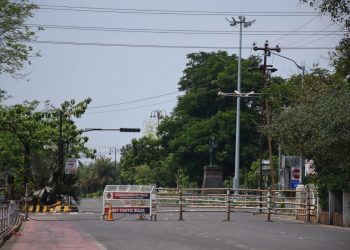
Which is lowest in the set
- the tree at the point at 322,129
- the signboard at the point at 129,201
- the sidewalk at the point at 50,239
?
the sidewalk at the point at 50,239

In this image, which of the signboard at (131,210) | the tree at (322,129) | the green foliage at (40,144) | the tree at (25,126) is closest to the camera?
the tree at (322,129)

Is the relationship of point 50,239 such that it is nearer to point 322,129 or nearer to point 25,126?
point 322,129

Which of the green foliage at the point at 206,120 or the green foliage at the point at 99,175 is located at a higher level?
the green foliage at the point at 206,120

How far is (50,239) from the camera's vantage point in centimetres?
2041

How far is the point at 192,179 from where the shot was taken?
256 feet

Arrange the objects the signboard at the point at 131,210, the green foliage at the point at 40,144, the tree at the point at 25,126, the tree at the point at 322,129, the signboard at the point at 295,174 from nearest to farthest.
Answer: the tree at the point at 322,129 < the signboard at the point at 131,210 < the signboard at the point at 295,174 < the green foliage at the point at 40,144 < the tree at the point at 25,126

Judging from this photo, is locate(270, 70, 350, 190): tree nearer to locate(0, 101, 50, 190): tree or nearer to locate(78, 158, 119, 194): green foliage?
locate(0, 101, 50, 190): tree

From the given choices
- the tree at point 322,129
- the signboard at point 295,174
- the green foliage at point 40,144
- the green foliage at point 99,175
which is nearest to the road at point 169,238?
the tree at point 322,129

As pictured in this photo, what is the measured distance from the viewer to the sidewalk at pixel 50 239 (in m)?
18.0

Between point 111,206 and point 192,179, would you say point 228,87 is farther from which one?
point 111,206

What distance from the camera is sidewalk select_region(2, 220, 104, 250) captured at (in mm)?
17953

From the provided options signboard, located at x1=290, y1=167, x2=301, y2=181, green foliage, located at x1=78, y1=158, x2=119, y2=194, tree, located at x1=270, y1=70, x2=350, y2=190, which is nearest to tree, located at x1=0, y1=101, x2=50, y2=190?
signboard, located at x1=290, y1=167, x2=301, y2=181

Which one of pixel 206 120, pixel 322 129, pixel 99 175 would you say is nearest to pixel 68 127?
pixel 206 120

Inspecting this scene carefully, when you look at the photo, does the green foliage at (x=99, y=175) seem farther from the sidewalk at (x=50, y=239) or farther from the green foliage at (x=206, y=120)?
the sidewalk at (x=50, y=239)
